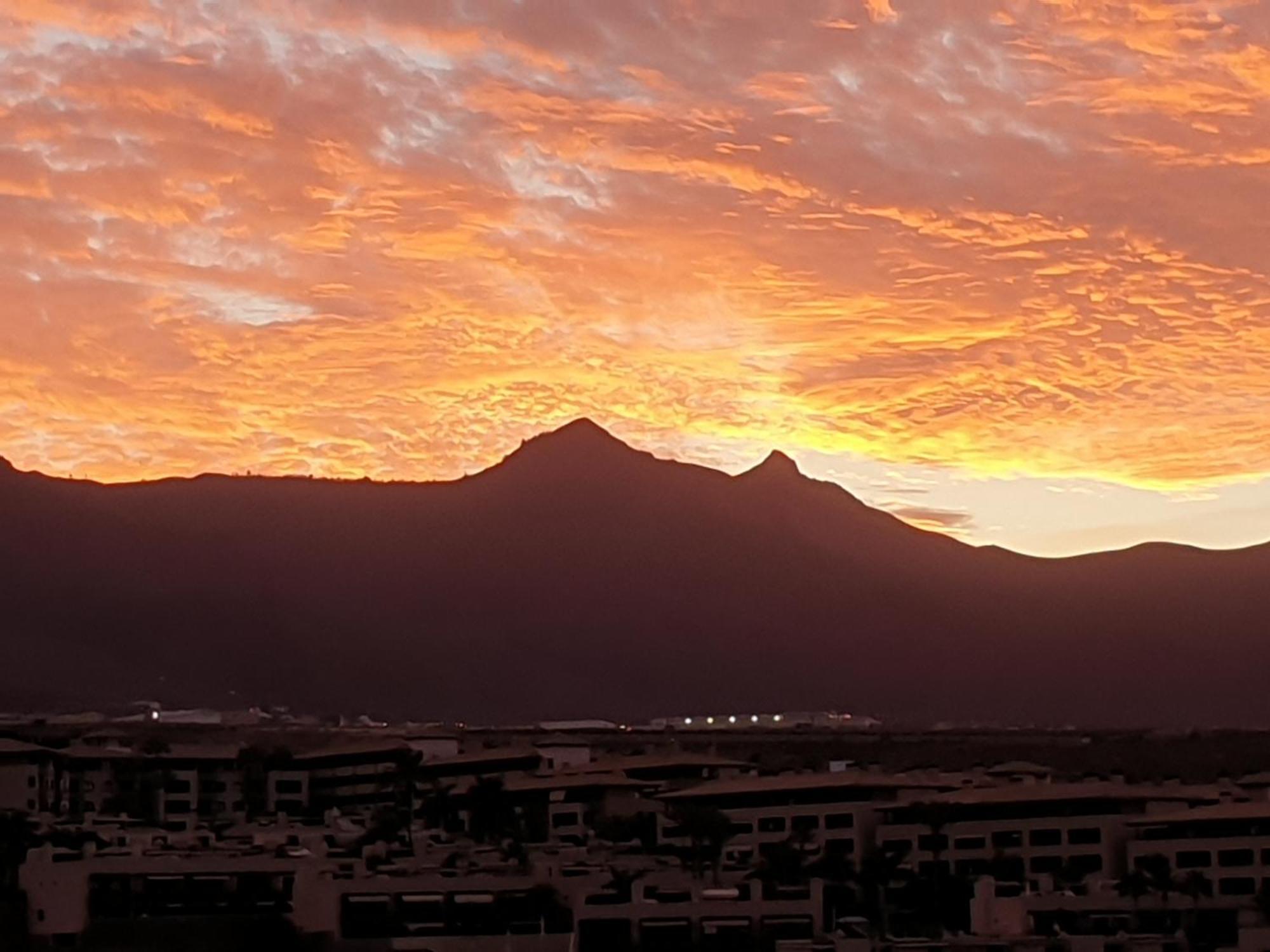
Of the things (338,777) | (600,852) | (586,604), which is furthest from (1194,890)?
(586,604)

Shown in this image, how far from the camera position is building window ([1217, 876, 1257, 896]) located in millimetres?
50312

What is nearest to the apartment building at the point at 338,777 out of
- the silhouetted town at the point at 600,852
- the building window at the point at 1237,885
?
the silhouetted town at the point at 600,852

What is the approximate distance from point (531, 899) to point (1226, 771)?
144 feet

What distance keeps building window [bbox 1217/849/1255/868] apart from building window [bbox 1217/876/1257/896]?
38cm

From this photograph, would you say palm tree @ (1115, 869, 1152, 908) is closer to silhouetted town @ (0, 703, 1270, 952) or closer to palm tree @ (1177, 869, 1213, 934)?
silhouetted town @ (0, 703, 1270, 952)

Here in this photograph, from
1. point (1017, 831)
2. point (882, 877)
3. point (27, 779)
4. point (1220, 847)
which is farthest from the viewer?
point (27, 779)

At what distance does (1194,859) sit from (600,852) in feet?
44.8

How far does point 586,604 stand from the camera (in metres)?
161

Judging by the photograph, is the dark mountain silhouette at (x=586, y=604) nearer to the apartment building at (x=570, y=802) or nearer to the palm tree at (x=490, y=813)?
the palm tree at (x=490, y=813)

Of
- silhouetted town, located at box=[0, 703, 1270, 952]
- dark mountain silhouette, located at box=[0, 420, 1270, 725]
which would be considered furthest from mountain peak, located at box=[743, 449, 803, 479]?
silhouetted town, located at box=[0, 703, 1270, 952]

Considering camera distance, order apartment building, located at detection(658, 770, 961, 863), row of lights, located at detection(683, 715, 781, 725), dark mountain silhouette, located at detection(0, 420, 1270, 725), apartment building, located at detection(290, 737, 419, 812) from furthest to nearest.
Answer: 1. dark mountain silhouette, located at detection(0, 420, 1270, 725)
2. row of lights, located at detection(683, 715, 781, 725)
3. apartment building, located at detection(290, 737, 419, 812)
4. apartment building, located at detection(658, 770, 961, 863)

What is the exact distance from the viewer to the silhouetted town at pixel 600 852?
4556cm

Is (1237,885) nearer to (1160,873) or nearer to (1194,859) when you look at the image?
(1194,859)

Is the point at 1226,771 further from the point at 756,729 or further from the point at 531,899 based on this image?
the point at 531,899
